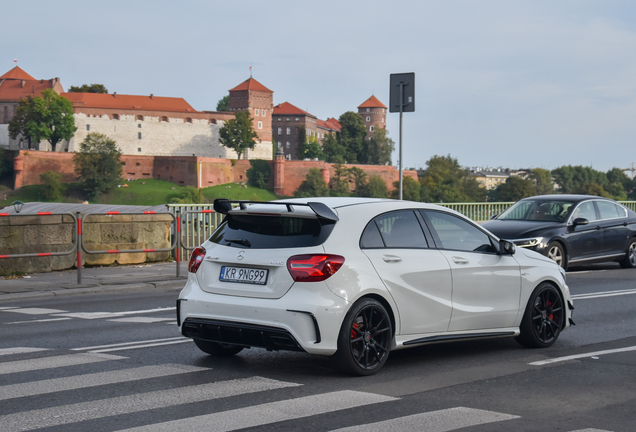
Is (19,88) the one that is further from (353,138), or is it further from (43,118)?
(353,138)

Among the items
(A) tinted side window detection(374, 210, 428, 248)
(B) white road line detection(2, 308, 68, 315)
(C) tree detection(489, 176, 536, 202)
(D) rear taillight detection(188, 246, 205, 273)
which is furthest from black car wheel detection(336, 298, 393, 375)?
(C) tree detection(489, 176, 536, 202)

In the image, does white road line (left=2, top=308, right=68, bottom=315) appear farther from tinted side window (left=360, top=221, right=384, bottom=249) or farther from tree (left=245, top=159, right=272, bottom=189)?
tree (left=245, top=159, right=272, bottom=189)

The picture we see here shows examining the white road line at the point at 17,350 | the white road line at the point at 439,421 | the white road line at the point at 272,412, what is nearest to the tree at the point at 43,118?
the white road line at the point at 17,350

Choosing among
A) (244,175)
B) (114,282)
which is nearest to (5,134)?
(244,175)

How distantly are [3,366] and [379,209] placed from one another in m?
3.33

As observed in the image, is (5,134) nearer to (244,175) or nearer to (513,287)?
(244,175)

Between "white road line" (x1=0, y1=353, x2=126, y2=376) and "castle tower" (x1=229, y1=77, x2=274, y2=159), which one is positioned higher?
"castle tower" (x1=229, y1=77, x2=274, y2=159)

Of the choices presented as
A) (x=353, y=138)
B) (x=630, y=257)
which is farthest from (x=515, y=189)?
(x=630, y=257)

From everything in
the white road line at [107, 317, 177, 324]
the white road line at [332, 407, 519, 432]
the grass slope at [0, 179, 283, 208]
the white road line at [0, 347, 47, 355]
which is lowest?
the white road line at [107, 317, 177, 324]

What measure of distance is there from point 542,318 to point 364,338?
92.1 inches

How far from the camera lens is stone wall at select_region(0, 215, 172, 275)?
15.2 meters

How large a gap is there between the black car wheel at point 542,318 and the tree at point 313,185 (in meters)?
120

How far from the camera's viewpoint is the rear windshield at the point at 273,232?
6125mm

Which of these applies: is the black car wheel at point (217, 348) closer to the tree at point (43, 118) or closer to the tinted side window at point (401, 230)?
the tinted side window at point (401, 230)
